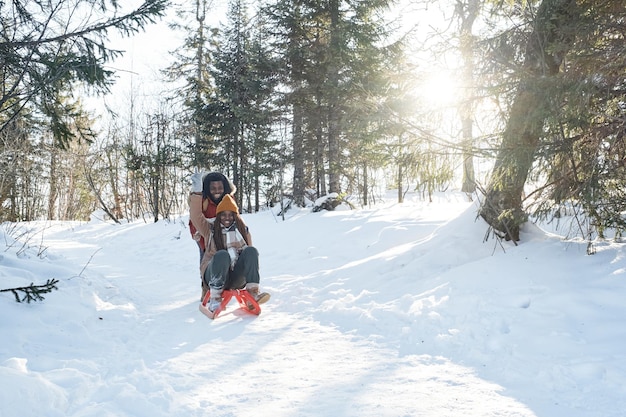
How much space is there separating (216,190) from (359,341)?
2.71 meters

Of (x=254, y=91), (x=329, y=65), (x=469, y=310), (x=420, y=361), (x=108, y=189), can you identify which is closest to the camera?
(x=420, y=361)

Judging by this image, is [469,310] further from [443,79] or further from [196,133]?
[196,133]

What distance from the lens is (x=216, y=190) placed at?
5137mm

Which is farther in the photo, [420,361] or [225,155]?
[225,155]

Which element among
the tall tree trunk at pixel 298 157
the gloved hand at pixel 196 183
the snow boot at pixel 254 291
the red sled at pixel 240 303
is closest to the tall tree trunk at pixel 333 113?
the tall tree trunk at pixel 298 157

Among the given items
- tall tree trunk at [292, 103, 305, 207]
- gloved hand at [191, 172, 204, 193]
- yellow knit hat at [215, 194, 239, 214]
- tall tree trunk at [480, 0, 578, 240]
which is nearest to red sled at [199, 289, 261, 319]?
yellow knit hat at [215, 194, 239, 214]

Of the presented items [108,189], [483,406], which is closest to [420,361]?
[483,406]

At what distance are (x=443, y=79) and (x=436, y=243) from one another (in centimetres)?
237

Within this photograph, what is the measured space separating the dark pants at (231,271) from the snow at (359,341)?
365 mm

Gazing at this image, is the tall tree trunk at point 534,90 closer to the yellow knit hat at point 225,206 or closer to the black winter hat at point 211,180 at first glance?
the yellow knit hat at point 225,206

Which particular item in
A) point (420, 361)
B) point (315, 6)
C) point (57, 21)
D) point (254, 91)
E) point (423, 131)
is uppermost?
point (315, 6)

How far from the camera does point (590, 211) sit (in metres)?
3.97

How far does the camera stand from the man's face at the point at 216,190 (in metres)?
5.11

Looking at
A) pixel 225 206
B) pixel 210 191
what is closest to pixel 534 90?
pixel 225 206
